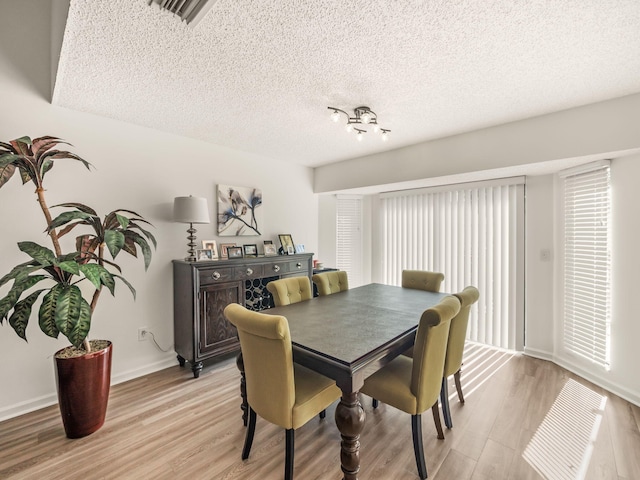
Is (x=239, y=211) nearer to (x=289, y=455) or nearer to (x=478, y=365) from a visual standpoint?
(x=289, y=455)

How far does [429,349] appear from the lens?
1618 mm

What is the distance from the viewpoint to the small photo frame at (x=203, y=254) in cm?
314

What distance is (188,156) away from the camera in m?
3.21

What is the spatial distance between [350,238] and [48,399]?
158 inches

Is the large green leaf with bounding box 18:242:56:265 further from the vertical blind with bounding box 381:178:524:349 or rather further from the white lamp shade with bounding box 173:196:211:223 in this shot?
the vertical blind with bounding box 381:178:524:349

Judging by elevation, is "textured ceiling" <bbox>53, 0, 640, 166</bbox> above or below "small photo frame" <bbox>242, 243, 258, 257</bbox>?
above

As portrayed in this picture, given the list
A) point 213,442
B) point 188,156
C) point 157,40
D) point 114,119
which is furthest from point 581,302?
Answer: point 114,119

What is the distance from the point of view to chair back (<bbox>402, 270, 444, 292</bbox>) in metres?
3.05

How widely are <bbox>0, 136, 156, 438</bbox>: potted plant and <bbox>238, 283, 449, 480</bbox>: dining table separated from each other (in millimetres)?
1092

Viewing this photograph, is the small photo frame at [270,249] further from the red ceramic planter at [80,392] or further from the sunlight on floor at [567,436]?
the sunlight on floor at [567,436]

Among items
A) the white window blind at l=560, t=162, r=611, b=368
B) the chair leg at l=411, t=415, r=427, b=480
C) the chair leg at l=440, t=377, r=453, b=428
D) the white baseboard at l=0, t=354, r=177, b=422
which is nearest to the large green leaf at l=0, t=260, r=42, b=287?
the white baseboard at l=0, t=354, r=177, b=422

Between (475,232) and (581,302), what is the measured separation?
4.11ft

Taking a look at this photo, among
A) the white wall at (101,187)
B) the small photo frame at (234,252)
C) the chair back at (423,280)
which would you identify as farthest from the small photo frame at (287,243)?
the chair back at (423,280)

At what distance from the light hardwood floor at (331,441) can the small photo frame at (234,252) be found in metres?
1.46
